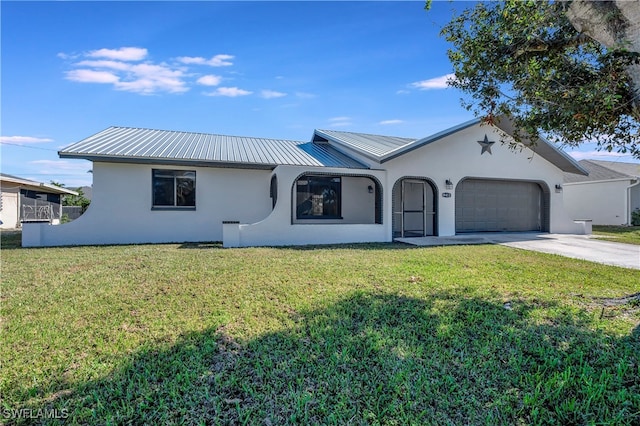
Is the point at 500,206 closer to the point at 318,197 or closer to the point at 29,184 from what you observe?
the point at 318,197

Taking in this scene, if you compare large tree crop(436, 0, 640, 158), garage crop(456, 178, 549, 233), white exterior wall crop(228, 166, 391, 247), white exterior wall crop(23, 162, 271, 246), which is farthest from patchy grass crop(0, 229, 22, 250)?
garage crop(456, 178, 549, 233)

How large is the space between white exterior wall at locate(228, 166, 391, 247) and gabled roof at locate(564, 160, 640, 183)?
18.5m

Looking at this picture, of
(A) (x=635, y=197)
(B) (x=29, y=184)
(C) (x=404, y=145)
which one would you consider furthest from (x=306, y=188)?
(A) (x=635, y=197)

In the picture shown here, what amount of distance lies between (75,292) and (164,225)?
7283 millimetres

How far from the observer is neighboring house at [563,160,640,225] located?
2181 centimetres

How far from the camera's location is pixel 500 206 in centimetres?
1641

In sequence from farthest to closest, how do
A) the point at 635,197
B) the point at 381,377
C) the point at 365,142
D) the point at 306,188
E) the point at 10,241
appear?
the point at 635,197 → the point at 365,142 → the point at 306,188 → the point at 10,241 → the point at 381,377

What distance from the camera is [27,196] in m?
24.3

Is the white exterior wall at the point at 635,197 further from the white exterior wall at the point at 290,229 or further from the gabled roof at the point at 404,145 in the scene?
the white exterior wall at the point at 290,229

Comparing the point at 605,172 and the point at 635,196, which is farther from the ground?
the point at 605,172

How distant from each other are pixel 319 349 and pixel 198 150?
1188 centimetres

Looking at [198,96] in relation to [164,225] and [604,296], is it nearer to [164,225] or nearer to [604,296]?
[164,225]

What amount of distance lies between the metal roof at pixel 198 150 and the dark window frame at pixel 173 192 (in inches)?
30.1

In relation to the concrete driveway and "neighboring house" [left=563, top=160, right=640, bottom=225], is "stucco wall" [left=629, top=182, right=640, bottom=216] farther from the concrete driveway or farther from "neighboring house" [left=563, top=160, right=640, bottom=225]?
the concrete driveway
